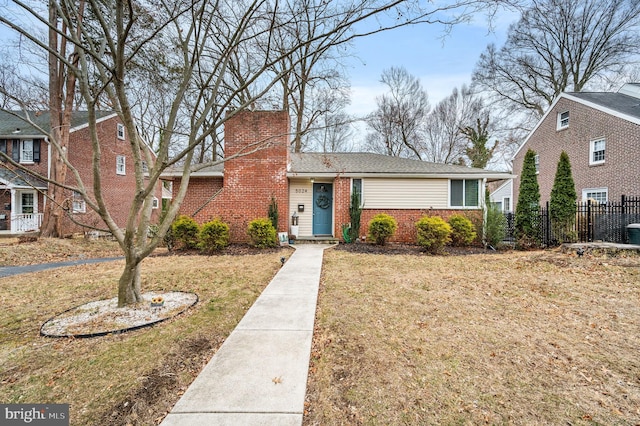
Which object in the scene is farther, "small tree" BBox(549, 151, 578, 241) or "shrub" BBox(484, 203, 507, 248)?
"shrub" BBox(484, 203, 507, 248)

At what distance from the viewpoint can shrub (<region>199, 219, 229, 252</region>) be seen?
9.17 metres

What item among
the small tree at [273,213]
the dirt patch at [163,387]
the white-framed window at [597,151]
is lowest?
the dirt patch at [163,387]

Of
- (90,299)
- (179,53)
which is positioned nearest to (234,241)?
(90,299)

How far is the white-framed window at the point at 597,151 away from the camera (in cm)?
1364

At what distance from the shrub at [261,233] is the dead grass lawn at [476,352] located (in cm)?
427

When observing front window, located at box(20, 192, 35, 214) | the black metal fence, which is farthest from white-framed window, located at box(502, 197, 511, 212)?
front window, located at box(20, 192, 35, 214)

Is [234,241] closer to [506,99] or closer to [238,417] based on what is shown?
[238,417]

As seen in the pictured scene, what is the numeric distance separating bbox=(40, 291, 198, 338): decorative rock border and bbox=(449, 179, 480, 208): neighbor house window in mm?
9682

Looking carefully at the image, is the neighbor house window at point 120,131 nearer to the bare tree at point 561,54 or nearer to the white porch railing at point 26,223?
the white porch railing at point 26,223

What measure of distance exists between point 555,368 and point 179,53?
280 inches

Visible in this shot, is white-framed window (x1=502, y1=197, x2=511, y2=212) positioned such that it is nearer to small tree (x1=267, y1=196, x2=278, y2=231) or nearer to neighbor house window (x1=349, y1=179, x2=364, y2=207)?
neighbor house window (x1=349, y1=179, x2=364, y2=207)

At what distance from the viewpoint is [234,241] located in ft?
33.9

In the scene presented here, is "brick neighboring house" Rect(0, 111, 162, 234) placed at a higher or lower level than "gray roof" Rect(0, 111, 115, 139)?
lower

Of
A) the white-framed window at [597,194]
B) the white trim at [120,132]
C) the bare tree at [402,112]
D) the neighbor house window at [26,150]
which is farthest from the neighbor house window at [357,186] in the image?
the neighbor house window at [26,150]
